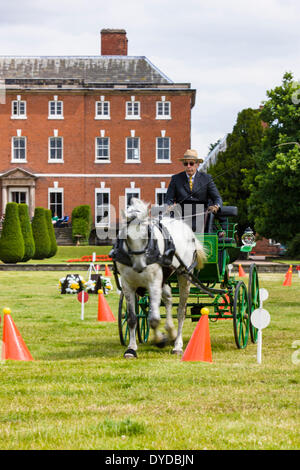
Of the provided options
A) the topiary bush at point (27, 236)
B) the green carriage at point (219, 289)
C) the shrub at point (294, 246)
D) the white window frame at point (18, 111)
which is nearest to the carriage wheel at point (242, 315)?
the green carriage at point (219, 289)

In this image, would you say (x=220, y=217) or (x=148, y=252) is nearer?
(x=148, y=252)

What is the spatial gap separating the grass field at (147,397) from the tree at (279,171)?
29.3 m

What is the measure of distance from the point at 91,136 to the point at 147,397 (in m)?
46.0

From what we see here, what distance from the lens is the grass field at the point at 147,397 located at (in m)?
4.87

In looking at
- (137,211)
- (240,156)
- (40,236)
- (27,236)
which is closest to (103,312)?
(137,211)

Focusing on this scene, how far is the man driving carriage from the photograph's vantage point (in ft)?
31.8

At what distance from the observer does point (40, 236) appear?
39.2 metres

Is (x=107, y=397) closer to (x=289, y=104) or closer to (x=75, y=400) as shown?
(x=75, y=400)

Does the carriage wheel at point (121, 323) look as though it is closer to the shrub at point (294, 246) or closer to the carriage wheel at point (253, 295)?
the carriage wheel at point (253, 295)

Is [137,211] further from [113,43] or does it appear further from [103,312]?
[113,43]

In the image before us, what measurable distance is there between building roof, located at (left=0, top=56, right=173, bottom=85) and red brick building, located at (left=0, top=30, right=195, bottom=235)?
0.12 m

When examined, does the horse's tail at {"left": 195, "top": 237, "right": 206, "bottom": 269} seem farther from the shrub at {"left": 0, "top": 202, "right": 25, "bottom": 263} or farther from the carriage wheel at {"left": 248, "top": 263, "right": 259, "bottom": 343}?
the shrub at {"left": 0, "top": 202, "right": 25, "bottom": 263}
